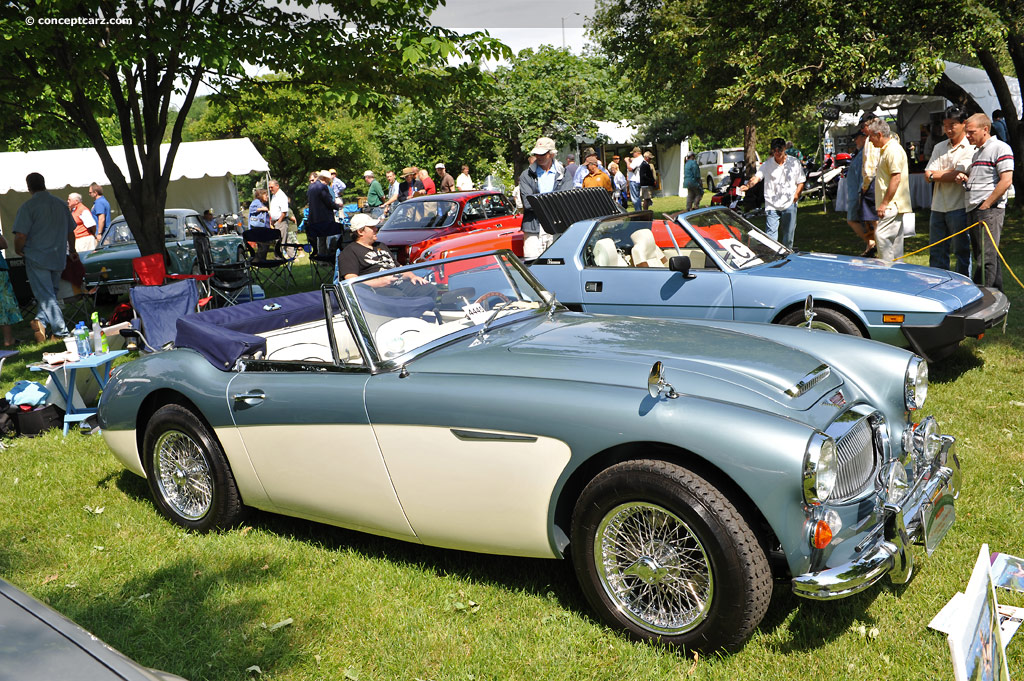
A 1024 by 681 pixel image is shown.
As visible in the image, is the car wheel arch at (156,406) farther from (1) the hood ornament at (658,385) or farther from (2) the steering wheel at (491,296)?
(1) the hood ornament at (658,385)

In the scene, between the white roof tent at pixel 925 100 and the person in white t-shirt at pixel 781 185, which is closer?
the person in white t-shirt at pixel 781 185

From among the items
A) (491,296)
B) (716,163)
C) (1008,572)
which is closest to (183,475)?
(491,296)

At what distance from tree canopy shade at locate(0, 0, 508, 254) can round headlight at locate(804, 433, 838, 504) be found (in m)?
8.71

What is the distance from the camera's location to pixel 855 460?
3.17 m

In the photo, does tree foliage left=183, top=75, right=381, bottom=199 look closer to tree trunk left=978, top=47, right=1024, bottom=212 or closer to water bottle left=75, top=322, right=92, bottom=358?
tree trunk left=978, top=47, right=1024, bottom=212

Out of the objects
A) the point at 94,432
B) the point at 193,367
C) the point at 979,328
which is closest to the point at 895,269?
the point at 979,328

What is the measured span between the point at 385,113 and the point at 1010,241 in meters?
9.68

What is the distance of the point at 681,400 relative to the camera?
3.09 m

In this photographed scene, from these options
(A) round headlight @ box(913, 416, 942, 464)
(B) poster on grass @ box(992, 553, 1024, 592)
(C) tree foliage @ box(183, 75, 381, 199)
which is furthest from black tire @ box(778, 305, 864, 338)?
(C) tree foliage @ box(183, 75, 381, 199)

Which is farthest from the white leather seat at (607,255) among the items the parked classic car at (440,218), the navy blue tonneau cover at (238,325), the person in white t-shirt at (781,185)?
the parked classic car at (440,218)

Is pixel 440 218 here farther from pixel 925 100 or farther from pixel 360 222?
pixel 925 100

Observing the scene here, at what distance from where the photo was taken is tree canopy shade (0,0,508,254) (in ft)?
32.3

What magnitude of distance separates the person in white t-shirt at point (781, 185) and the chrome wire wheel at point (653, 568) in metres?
8.82

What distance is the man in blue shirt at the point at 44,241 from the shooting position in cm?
1042
